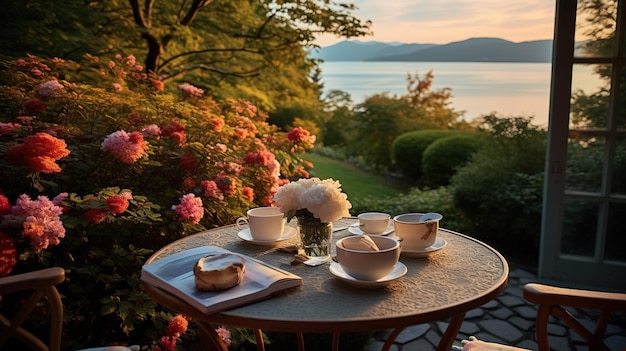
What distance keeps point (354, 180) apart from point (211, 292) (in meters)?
5.42

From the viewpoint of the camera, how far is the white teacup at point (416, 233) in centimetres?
138

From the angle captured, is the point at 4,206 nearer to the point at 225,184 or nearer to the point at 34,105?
the point at 34,105

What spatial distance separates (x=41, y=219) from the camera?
148 centimetres

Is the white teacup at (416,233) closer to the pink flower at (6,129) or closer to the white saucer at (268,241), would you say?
the white saucer at (268,241)

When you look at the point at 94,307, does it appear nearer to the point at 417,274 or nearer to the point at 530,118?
the point at 417,274

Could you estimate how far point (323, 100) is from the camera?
805 cm

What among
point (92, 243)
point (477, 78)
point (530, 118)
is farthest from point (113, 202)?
point (477, 78)

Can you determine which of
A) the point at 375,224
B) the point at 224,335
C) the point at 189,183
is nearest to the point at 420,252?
the point at 375,224

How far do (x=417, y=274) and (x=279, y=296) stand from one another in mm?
372

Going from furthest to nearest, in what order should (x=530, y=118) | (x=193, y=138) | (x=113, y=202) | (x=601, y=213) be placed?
(x=530, y=118), (x=601, y=213), (x=193, y=138), (x=113, y=202)

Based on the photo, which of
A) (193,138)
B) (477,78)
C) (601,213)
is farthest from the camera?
(477,78)

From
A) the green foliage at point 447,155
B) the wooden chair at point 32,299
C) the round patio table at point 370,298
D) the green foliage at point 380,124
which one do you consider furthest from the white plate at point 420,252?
the green foliage at point 380,124

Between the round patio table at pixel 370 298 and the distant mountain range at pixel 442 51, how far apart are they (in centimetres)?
351

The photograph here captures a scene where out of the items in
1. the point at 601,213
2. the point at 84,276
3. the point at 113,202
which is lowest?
the point at 601,213
